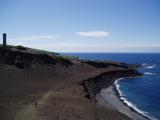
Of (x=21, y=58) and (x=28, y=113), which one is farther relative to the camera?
(x=21, y=58)

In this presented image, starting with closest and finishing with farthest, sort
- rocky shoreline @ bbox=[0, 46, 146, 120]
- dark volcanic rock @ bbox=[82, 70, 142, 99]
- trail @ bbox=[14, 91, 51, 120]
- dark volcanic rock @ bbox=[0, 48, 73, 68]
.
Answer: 1. trail @ bbox=[14, 91, 51, 120]
2. rocky shoreline @ bbox=[0, 46, 146, 120]
3. dark volcanic rock @ bbox=[82, 70, 142, 99]
4. dark volcanic rock @ bbox=[0, 48, 73, 68]

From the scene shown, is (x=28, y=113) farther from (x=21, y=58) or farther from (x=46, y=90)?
(x=21, y=58)

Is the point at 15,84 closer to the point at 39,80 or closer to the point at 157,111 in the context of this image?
the point at 39,80

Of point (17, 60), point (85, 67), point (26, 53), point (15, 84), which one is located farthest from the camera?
point (85, 67)

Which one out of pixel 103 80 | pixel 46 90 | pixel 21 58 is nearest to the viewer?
pixel 46 90

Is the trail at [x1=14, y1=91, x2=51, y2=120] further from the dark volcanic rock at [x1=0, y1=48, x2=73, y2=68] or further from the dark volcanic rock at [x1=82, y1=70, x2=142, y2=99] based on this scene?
the dark volcanic rock at [x1=0, y1=48, x2=73, y2=68]

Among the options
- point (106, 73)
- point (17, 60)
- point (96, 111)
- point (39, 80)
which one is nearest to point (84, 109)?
point (96, 111)

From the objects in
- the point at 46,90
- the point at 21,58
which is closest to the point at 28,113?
the point at 46,90

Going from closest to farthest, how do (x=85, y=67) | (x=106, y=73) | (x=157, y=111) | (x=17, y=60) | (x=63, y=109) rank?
(x=63, y=109) → (x=157, y=111) → (x=17, y=60) → (x=106, y=73) → (x=85, y=67)

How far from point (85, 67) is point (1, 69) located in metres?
36.1

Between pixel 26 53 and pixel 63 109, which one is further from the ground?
pixel 26 53

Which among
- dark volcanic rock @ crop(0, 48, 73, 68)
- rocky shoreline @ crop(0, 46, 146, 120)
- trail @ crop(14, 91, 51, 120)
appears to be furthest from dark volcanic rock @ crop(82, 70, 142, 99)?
trail @ crop(14, 91, 51, 120)

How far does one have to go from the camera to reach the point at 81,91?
179 feet

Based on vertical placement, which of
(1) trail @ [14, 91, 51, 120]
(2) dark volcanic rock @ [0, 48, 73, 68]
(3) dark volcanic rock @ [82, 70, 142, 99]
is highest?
(2) dark volcanic rock @ [0, 48, 73, 68]
